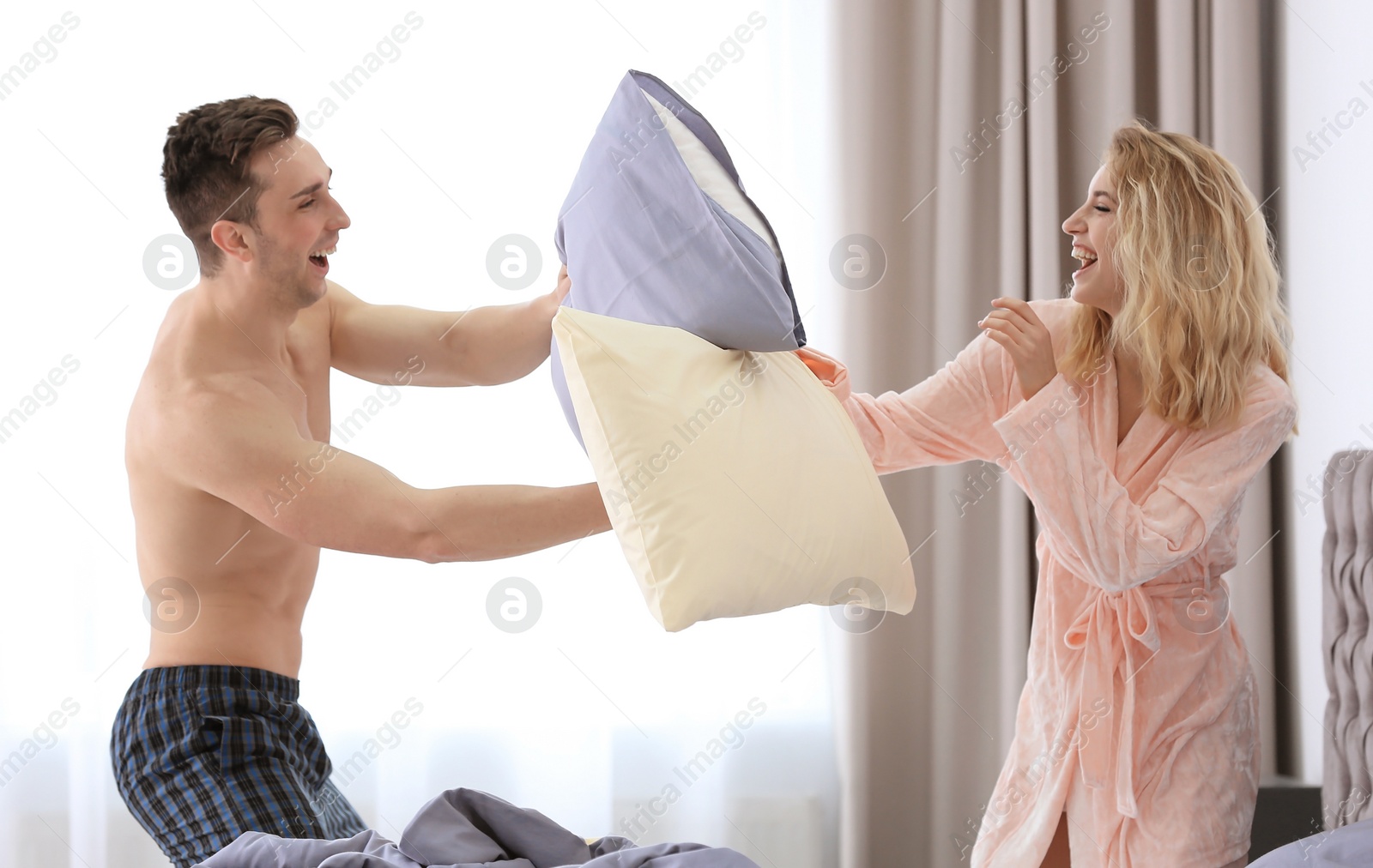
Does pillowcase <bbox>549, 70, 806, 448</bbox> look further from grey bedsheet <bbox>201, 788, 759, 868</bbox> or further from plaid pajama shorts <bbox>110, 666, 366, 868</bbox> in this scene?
plaid pajama shorts <bbox>110, 666, 366, 868</bbox>

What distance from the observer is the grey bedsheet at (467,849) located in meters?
1.21

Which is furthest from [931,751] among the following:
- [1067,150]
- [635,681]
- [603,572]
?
[1067,150]

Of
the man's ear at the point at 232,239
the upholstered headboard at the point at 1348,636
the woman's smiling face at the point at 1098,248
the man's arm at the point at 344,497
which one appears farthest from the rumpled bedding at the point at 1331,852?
the man's ear at the point at 232,239

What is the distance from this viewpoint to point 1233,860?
1564 mm

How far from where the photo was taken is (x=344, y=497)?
1521 mm

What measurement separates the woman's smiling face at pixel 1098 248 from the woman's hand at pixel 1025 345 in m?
0.12

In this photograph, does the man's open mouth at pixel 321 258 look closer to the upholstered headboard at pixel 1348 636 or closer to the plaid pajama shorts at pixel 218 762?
the plaid pajama shorts at pixel 218 762

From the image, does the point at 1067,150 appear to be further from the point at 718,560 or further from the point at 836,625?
the point at 718,560

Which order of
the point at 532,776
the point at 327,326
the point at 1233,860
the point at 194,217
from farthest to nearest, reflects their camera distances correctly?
the point at 532,776, the point at 327,326, the point at 194,217, the point at 1233,860

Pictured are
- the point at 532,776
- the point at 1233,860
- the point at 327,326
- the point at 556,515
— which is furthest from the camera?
the point at 532,776

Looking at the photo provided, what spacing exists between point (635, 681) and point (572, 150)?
4.15 feet

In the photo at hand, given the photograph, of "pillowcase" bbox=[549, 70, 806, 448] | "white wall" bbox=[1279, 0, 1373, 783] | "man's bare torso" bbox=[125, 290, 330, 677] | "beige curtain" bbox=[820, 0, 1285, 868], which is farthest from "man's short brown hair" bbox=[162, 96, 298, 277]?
"white wall" bbox=[1279, 0, 1373, 783]

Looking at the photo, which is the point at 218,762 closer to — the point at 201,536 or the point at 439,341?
the point at 201,536

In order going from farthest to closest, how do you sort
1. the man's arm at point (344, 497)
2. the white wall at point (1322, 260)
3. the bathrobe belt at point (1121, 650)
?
the white wall at point (1322, 260) < the bathrobe belt at point (1121, 650) < the man's arm at point (344, 497)
